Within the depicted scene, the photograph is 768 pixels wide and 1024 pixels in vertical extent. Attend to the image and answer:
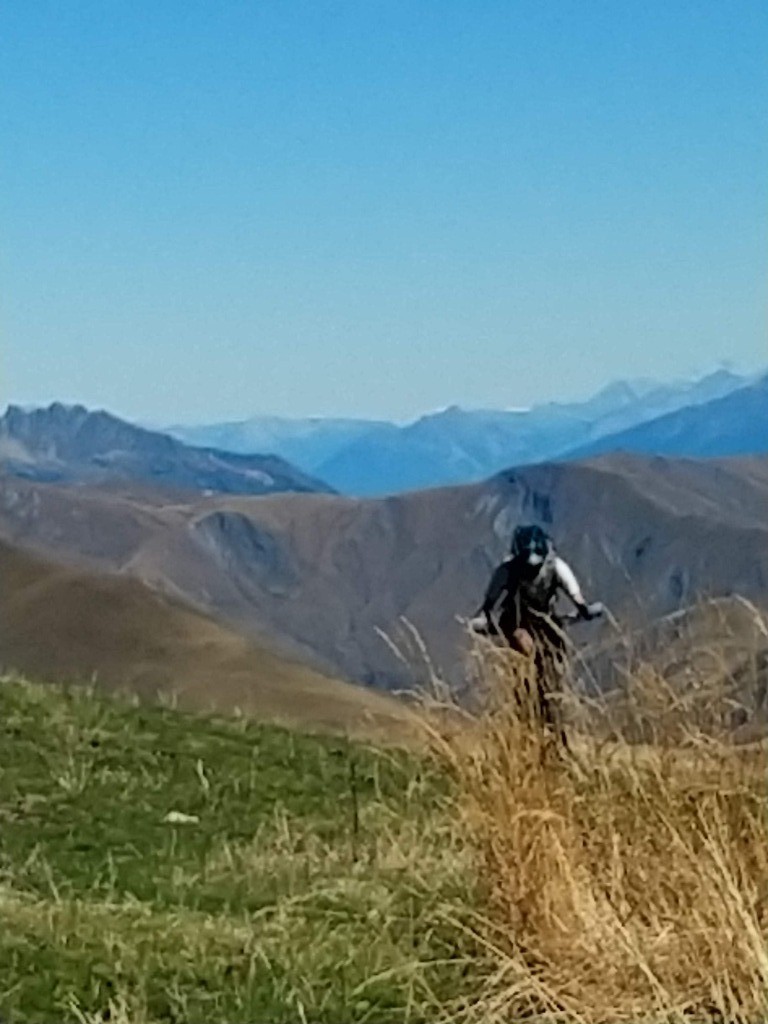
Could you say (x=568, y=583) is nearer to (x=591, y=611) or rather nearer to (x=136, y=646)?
(x=591, y=611)

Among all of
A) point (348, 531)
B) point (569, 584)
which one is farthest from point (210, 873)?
point (348, 531)

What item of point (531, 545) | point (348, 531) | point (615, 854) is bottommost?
point (348, 531)

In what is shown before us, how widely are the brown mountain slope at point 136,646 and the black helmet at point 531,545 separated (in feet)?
56.6

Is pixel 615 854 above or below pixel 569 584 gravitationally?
below

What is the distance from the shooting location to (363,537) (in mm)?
149250

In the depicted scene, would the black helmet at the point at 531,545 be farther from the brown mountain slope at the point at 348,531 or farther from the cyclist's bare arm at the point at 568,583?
the brown mountain slope at the point at 348,531

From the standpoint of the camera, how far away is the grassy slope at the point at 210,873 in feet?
20.4

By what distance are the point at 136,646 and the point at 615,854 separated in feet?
93.2

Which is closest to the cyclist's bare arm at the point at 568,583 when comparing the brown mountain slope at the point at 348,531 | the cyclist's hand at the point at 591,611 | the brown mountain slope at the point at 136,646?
the cyclist's hand at the point at 591,611

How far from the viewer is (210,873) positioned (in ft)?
27.3

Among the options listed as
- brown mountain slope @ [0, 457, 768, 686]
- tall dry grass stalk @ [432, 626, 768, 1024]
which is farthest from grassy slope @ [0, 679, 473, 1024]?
brown mountain slope @ [0, 457, 768, 686]

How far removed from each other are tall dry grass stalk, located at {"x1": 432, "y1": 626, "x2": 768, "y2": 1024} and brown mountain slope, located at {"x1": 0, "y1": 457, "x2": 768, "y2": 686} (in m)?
105

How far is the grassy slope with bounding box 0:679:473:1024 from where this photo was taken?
622cm

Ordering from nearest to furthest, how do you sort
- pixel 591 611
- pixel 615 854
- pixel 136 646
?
pixel 615 854 → pixel 591 611 → pixel 136 646
